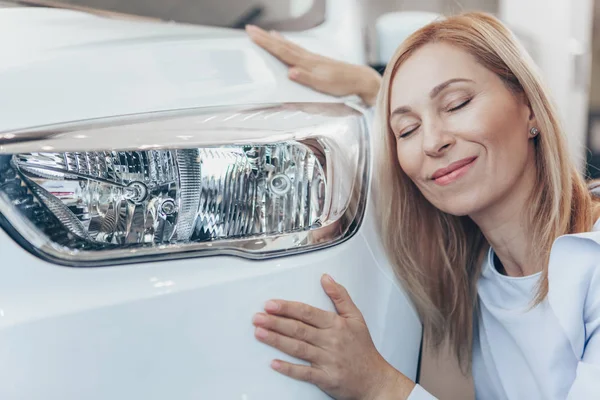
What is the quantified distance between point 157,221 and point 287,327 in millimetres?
220

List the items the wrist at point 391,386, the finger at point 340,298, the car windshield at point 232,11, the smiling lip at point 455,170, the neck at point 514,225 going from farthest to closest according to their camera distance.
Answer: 1. the car windshield at point 232,11
2. the neck at point 514,225
3. the smiling lip at point 455,170
4. the wrist at point 391,386
5. the finger at point 340,298

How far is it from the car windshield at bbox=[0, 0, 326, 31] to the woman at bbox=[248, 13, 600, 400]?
211mm

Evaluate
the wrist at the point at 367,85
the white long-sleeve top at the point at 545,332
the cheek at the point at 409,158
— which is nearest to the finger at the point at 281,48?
the wrist at the point at 367,85

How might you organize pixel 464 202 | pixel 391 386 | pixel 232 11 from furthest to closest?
pixel 232 11, pixel 464 202, pixel 391 386

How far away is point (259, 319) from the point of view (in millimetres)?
823

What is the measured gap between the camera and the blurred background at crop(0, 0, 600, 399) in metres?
1.36

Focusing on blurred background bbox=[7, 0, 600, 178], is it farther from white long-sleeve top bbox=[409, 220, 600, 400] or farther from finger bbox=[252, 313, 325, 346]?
finger bbox=[252, 313, 325, 346]

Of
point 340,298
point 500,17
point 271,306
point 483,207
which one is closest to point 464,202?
point 483,207

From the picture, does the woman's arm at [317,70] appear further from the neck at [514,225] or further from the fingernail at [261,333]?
the fingernail at [261,333]

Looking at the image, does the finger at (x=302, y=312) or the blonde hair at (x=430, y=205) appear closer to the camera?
the finger at (x=302, y=312)

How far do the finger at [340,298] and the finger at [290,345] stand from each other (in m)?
0.07

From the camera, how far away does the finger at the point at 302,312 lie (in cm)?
84

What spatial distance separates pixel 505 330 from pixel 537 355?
0.09 metres

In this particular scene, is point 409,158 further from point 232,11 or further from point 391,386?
point 232,11
